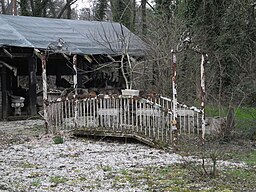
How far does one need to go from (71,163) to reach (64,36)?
11.8m

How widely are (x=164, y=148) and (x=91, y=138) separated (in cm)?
261

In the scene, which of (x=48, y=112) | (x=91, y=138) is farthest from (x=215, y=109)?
(x=48, y=112)

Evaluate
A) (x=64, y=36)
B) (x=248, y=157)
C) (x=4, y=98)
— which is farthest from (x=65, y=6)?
(x=248, y=157)

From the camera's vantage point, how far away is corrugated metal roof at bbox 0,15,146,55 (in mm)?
16406

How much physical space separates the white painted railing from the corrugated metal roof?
503 centimetres

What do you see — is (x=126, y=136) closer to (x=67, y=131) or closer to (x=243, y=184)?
(x=67, y=131)

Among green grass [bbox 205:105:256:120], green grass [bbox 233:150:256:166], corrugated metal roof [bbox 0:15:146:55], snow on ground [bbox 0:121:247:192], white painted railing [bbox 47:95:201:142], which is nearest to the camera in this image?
snow on ground [bbox 0:121:247:192]

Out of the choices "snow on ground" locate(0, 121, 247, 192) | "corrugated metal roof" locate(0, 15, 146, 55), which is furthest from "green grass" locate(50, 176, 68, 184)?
"corrugated metal roof" locate(0, 15, 146, 55)

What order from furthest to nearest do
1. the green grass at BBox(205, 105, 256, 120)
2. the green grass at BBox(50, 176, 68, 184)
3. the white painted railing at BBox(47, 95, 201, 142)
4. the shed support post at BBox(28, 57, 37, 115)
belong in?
the shed support post at BBox(28, 57, 37, 115) < the green grass at BBox(205, 105, 256, 120) < the white painted railing at BBox(47, 95, 201, 142) < the green grass at BBox(50, 176, 68, 184)

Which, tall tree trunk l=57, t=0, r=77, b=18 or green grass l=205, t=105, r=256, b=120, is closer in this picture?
green grass l=205, t=105, r=256, b=120

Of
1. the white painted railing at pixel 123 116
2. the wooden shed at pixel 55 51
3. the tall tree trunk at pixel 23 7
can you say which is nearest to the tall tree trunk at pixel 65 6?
the tall tree trunk at pixel 23 7

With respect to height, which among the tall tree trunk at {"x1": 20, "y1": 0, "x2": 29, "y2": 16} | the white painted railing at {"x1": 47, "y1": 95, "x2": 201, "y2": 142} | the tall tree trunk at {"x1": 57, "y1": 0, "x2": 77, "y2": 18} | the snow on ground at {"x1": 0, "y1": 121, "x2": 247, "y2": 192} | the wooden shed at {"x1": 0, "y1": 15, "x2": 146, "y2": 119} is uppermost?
the tall tree trunk at {"x1": 57, "y1": 0, "x2": 77, "y2": 18}

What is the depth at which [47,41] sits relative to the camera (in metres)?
17.3

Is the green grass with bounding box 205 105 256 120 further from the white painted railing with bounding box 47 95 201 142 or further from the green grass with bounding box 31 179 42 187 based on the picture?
the green grass with bounding box 31 179 42 187
